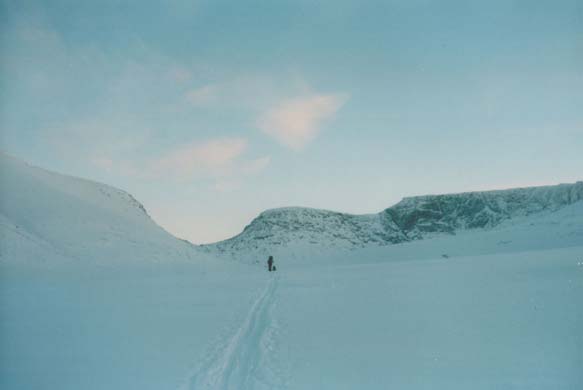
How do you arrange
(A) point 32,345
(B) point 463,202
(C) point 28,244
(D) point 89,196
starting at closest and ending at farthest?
(A) point 32,345
(C) point 28,244
(D) point 89,196
(B) point 463,202

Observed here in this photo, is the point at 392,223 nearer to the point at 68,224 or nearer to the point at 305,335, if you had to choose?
the point at 68,224

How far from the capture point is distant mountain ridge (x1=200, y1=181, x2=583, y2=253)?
527 ft

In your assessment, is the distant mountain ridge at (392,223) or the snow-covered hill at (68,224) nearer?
the snow-covered hill at (68,224)

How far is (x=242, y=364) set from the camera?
25.9ft

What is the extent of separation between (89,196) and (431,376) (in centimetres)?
5402

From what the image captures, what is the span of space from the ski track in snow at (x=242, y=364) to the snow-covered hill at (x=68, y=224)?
2902 cm

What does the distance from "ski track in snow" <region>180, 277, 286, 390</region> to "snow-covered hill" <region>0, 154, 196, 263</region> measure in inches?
1143

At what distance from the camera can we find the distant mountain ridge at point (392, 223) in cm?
16062

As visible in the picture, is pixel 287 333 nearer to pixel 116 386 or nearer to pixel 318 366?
pixel 318 366

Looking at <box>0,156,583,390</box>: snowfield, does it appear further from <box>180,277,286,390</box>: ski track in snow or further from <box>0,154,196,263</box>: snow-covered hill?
<box>0,154,196,263</box>: snow-covered hill

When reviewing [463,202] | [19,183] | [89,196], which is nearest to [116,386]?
[19,183]

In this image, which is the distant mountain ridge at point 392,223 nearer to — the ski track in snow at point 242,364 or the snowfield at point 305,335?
the snowfield at point 305,335

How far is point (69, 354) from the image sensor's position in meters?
8.52

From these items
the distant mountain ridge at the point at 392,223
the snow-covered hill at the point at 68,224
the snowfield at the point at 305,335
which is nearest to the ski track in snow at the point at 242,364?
the snowfield at the point at 305,335
